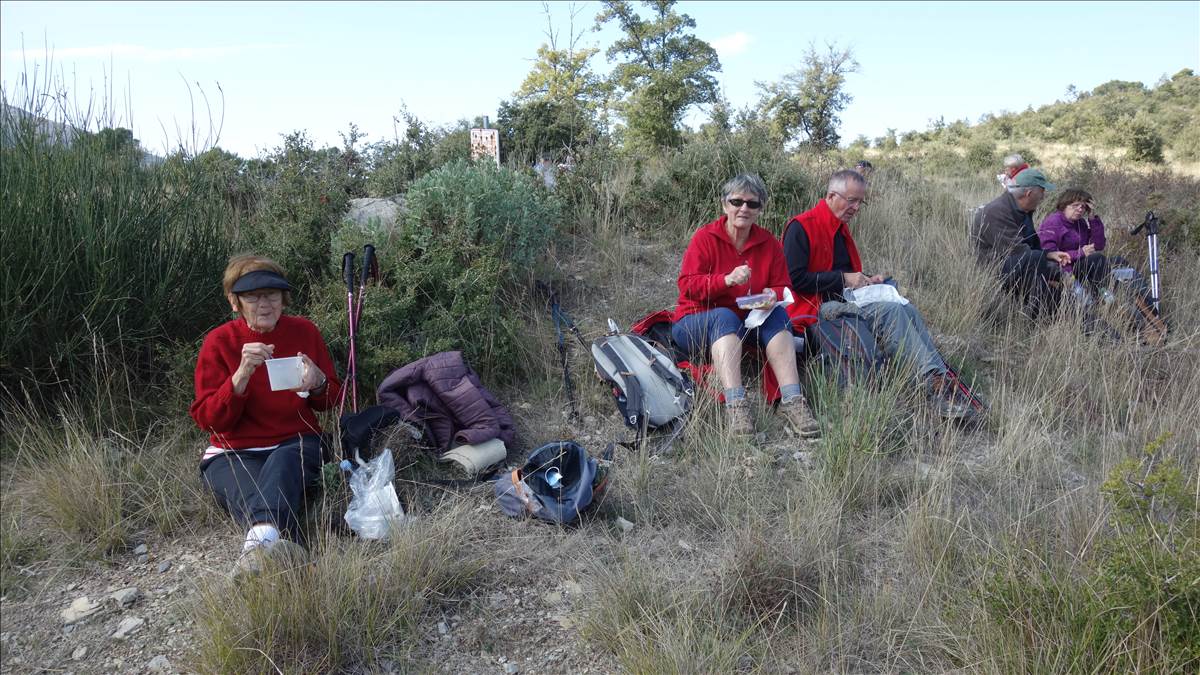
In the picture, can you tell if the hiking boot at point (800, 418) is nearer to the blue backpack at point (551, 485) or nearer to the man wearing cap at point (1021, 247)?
the blue backpack at point (551, 485)

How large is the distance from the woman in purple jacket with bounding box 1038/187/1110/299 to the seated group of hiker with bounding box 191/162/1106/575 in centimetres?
1

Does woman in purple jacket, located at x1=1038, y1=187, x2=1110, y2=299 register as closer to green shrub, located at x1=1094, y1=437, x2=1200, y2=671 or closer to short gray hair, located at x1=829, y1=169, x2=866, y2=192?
short gray hair, located at x1=829, y1=169, x2=866, y2=192

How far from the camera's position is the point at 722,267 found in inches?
184

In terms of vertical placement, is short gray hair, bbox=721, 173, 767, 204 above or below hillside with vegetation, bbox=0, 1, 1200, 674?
above

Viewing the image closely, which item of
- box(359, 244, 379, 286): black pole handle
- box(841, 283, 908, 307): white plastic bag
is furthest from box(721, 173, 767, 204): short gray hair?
box(359, 244, 379, 286): black pole handle

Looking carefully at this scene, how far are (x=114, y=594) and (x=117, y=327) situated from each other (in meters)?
1.66

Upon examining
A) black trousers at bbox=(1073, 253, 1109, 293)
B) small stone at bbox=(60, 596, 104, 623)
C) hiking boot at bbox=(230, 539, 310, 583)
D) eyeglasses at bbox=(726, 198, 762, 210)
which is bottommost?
small stone at bbox=(60, 596, 104, 623)

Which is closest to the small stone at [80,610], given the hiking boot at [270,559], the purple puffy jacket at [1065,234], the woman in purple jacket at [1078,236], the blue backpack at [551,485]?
the hiking boot at [270,559]

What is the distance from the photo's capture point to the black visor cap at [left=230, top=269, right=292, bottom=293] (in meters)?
3.27

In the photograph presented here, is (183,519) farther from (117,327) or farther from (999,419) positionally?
(999,419)

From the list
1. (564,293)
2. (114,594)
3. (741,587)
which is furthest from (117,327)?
(741,587)

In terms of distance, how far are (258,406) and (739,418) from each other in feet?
7.32

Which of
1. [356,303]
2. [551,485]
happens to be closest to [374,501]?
[551,485]

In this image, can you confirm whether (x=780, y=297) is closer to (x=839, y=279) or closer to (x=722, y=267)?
(x=722, y=267)
